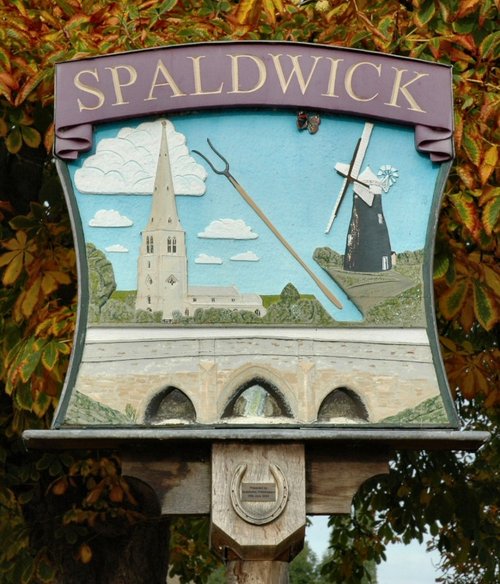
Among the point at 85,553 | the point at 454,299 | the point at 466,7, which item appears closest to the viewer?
the point at 454,299

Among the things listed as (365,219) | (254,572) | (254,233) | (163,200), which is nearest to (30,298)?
(163,200)

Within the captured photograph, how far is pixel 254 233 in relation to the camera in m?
5.49

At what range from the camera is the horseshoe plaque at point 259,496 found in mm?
5211

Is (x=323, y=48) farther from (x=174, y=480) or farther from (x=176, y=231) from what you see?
(x=174, y=480)

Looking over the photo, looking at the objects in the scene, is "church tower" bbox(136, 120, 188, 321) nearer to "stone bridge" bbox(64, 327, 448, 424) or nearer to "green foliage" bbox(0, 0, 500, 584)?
"stone bridge" bbox(64, 327, 448, 424)

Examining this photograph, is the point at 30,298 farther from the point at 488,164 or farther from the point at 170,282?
the point at 488,164

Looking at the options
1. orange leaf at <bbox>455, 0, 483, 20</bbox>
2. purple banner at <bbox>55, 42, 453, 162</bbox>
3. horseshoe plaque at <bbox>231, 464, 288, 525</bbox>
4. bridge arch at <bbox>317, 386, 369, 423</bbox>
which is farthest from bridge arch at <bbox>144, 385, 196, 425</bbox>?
orange leaf at <bbox>455, 0, 483, 20</bbox>

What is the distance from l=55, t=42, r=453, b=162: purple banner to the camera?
5.64m

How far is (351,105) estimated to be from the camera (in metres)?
5.67

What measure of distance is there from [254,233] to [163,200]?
416mm

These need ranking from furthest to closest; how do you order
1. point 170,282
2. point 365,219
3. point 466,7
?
1. point 466,7
2. point 365,219
3. point 170,282

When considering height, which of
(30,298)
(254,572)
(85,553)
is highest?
(30,298)

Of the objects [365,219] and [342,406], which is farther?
[365,219]

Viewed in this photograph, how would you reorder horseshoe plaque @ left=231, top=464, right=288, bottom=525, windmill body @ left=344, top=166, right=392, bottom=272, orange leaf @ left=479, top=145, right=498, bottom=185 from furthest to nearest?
orange leaf @ left=479, top=145, right=498, bottom=185 < windmill body @ left=344, top=166, right=392, bottom=272 < horseshoe plaque @ left=231, top=464, right=288, bottom=525
